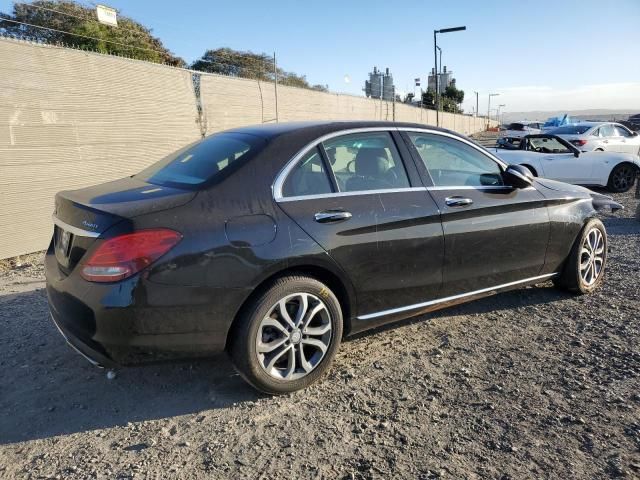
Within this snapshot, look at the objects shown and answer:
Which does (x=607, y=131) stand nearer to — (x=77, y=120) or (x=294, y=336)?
(x=77, y=120)

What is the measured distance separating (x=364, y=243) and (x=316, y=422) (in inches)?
44.1

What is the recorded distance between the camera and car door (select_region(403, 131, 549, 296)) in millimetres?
3713

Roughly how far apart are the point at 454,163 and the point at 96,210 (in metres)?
2.65

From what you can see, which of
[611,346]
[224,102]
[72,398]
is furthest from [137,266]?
[224,102]

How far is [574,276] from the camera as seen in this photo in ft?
15.1

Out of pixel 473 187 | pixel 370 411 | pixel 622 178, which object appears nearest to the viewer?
pixel 370 411

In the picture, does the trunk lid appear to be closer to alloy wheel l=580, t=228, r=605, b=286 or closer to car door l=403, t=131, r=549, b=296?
car door l=403, t=131, r=549, b=296

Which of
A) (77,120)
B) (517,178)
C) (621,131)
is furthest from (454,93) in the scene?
(517,178)

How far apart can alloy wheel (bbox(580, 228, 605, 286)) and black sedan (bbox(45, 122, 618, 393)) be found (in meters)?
0.77

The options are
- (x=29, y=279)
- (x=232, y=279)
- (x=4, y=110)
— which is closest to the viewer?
(x=232, y=279)

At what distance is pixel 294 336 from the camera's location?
307 centimetres

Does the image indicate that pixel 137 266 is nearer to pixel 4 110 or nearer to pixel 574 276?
pixel 574 276

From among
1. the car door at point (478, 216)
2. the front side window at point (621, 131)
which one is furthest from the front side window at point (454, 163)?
the front side window at point (621, 131)

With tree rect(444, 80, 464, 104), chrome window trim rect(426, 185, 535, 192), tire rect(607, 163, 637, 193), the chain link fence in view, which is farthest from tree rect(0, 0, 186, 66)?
tree rect(444, 80, 464, 104)
